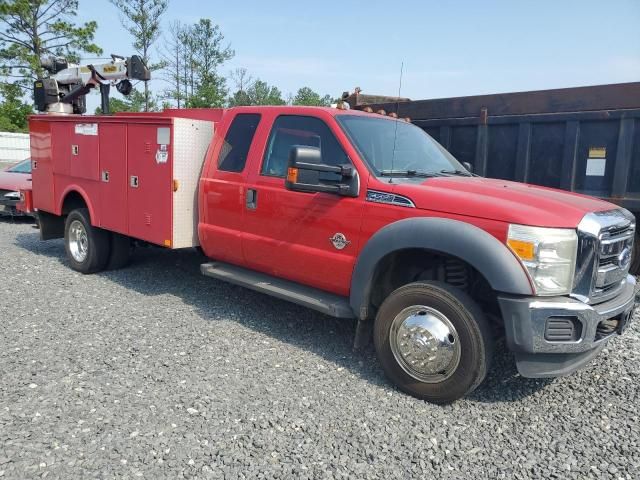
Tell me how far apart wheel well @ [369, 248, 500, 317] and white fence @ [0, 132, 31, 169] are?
21.0 m

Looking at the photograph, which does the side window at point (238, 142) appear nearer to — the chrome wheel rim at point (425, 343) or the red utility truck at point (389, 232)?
the red utility truck at point (389, 232)

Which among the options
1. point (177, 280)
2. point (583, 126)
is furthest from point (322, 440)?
point (583, 126)

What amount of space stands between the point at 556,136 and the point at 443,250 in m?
3.97

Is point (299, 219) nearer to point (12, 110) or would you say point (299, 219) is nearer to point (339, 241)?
point (339, 241)

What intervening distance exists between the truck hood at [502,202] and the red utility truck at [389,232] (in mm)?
13

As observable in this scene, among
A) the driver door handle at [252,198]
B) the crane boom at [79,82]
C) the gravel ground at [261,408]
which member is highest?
the crane boom at [79,82]

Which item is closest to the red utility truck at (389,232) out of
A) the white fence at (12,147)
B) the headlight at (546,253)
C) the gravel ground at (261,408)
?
the headlight at (546,253)

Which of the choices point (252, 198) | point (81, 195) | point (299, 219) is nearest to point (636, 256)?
point (299, 219)

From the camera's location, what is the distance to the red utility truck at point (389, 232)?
334cm

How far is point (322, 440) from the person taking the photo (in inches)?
125

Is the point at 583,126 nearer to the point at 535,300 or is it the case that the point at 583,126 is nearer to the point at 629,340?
the point at 629,340

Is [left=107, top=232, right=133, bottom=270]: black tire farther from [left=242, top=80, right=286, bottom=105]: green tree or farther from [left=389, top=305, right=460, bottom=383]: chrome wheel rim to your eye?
[left=242, top=80, right=286, bottom=105]: green tree

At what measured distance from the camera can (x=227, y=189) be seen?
5035 millimetres

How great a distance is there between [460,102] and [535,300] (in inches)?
194
